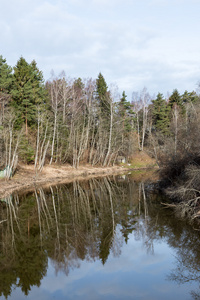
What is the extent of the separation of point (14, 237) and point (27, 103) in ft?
75.5

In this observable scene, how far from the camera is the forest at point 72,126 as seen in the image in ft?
76.0

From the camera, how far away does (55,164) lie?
125 ft

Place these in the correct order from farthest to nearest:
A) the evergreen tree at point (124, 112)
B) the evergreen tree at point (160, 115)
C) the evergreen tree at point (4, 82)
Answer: the evergreen tree at point (160, 115) < the evergreen tree at point (124, 112) < the evergreen tree at point (4, 82)

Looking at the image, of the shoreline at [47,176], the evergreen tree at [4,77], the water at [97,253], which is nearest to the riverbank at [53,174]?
the shoreline at [47,176]

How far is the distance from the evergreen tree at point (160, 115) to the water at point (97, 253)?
124 ft

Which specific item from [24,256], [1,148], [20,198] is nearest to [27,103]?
[1,148]

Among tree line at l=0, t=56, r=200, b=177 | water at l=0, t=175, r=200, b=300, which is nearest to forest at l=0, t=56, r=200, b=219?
tree line at l=0, t=56, r=200, b=177

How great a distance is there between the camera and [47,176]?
31594 mm

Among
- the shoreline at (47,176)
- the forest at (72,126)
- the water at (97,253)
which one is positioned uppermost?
the forest at (72,126)

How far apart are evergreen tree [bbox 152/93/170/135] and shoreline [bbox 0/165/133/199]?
15.8m

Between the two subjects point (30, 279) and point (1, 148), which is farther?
point (1, 148)

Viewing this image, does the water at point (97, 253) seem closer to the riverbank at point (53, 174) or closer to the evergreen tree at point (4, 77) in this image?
the riverbank at point (53, 174)

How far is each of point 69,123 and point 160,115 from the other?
22589 millimetres

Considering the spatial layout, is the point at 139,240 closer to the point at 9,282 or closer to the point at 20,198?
the point at 9,282
